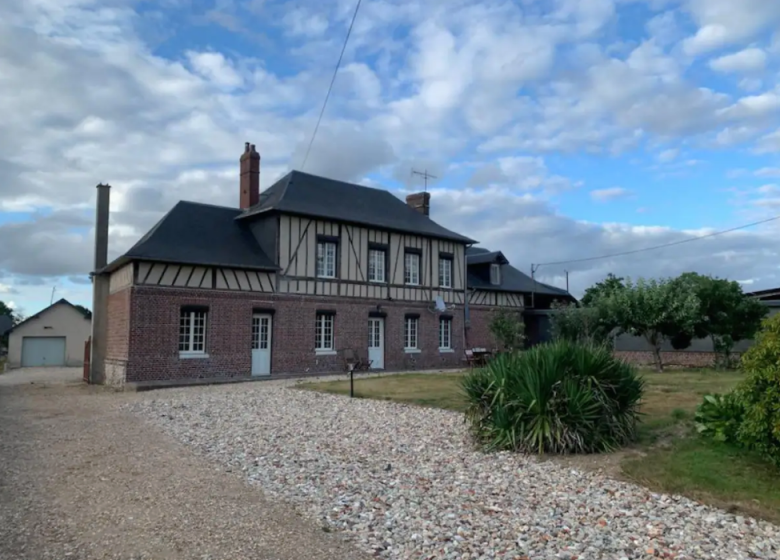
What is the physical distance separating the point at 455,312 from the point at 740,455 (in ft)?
62.2

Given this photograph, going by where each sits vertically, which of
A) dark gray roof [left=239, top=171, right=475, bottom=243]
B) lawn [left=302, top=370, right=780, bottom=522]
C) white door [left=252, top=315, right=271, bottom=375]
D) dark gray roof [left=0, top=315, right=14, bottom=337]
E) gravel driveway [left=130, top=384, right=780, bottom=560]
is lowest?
gravel driveway [left=130, top=384, right=780, bottom=560]

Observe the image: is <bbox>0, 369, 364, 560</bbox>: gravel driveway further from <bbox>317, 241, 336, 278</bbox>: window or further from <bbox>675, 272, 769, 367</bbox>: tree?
<bbox>675, 272, 769, 367</bbox>: tree

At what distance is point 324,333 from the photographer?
21359mm

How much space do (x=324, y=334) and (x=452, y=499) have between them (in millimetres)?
15835

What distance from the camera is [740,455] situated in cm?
666

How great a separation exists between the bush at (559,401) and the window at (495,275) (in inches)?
769

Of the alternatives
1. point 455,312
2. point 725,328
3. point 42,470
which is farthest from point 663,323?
point 42,470

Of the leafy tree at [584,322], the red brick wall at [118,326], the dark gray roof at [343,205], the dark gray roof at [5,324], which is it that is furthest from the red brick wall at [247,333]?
the dark gray roof at [5,324]

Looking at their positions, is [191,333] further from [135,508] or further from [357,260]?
[135,508]

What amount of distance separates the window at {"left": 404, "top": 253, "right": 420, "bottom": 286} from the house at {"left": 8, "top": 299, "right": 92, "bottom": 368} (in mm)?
22229

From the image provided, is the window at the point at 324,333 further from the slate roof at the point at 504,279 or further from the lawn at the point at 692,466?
the lawn at the point at 692,466

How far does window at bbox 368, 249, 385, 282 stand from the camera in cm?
2267

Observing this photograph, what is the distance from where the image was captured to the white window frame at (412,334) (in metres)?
23.8

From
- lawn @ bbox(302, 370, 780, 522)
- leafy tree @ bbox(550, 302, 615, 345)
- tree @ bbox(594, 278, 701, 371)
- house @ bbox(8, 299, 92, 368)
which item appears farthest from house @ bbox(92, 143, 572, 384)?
house @ bbox(8, 299, 92, 368)
